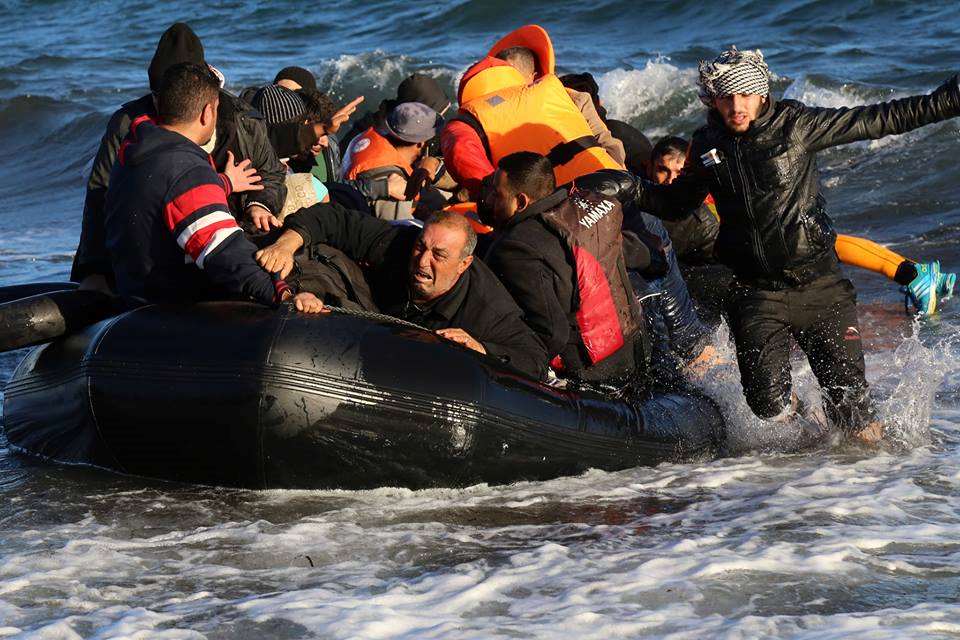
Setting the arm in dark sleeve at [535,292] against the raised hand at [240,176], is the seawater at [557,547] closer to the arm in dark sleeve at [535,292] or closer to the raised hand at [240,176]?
the arm in dark sleeve at [535,292]

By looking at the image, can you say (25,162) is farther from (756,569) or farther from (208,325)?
(756,569)

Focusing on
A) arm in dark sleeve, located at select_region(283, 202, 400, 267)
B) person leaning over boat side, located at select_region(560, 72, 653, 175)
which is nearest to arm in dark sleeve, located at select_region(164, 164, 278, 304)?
arm in dark sleeve, located at select_region(283, 202, 400, 267)

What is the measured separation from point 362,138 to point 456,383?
9.02 feet

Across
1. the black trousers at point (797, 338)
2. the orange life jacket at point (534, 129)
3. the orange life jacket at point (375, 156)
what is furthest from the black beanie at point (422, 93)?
the black trousers at point (797, 338)

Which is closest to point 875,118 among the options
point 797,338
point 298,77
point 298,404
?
point 797,338

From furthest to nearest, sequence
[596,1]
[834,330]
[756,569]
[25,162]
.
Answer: [596,1] < [25,162] < [834,330] < [756,569]

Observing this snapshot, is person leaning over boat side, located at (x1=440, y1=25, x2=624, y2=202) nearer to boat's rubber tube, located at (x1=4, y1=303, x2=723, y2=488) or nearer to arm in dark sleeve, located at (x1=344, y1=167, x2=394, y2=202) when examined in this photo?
arm in dark sleeve, located at (x1=344, y1=167, x2=394, y2=202)

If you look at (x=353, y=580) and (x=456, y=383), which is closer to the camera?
(x=353, y=580)

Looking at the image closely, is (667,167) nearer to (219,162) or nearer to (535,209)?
(535,209)

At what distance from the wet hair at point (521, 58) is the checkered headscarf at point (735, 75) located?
90.6 inches

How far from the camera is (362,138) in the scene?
753 centimetres

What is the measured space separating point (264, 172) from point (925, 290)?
14.2ft

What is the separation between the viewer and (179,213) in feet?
16.6

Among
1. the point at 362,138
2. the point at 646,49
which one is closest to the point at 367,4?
the point at 646,49
